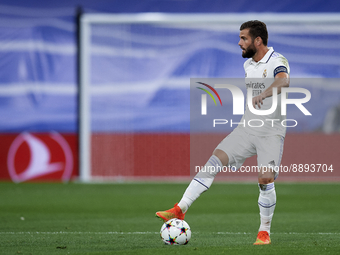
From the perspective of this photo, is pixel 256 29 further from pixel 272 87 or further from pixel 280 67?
pixel 272 87

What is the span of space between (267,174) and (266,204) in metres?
0.29

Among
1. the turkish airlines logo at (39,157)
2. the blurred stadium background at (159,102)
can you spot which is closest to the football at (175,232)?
the blurred stadium background at (159,102)

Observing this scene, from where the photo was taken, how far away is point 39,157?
47.0ft

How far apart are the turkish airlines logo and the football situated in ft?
31.5

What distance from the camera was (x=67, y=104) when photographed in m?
17.1

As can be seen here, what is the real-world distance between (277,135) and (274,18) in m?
9.19

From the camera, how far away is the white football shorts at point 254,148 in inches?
202

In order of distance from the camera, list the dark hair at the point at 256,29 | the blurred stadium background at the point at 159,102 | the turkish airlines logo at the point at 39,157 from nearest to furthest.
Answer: the dark hair at the point at 256,29, the blurred stadium background at the point at 159,102, the turkish airlines logo at the point at 39,157

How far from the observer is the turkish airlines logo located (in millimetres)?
14328

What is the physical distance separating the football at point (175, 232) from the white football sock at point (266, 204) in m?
0.69

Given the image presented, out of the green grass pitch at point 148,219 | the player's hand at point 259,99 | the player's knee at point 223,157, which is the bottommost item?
the green grass pitch at point 148,219

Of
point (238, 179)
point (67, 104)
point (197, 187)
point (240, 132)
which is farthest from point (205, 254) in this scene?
point (67, 104)

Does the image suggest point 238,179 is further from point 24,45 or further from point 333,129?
point 24,45

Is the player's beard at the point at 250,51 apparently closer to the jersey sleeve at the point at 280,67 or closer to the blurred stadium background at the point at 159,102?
the jersey sleeve at the point at 280,67
